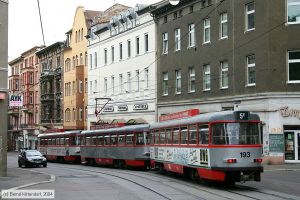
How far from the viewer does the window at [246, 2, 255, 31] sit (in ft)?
121

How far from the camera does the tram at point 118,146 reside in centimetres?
3434

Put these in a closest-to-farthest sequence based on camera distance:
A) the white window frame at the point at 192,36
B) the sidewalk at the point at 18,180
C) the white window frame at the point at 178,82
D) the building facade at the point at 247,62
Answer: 1. the sidewalk at the point at 18,180
2. the building facade at the point at 247,62
3. the white window frame at the point at 192,36
4. the white window frame at the point at 178,82

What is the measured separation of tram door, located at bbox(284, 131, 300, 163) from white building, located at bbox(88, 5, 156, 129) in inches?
645

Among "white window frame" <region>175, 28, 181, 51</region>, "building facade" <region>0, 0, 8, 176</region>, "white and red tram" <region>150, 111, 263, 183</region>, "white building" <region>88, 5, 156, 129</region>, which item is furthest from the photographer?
"white building" <region>88, 5, 156, 129</region>

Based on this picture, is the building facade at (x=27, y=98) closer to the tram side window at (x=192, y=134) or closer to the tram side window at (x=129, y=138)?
the tram side window at (x=129, y=138)

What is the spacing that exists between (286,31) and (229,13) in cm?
490

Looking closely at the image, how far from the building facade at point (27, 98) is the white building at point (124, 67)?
27038 mm

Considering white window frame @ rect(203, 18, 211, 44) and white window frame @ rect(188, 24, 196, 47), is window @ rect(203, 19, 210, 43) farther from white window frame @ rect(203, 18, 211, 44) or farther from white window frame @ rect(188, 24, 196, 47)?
white window frame @ rect(188, 24, 196, 47)

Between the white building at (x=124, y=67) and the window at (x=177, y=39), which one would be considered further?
the white building at (x=124, y=67)

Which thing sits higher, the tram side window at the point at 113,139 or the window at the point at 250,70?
the window at the point at 250,70

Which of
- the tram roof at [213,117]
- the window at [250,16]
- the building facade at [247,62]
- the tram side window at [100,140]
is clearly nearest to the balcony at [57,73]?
the building facade at [247,62]

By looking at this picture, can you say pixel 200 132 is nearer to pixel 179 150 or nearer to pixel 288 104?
pixel 179 150

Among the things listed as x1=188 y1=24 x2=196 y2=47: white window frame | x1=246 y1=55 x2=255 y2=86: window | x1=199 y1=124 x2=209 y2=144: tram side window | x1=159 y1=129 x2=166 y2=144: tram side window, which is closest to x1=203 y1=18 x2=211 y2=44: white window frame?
x1=188 y1=24 x2=196 y2=47: white window frame

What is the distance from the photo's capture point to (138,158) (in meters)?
34.6
